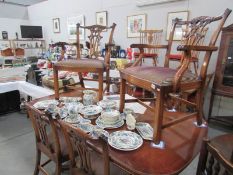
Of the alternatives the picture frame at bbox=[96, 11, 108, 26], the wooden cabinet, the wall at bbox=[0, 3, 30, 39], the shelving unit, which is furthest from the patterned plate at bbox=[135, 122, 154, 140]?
the wall at bbox=[0, 3, 30, 39]

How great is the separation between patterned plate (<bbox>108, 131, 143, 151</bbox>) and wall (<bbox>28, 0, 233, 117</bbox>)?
7.55 ft

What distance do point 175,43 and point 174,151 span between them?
2488 millimetres

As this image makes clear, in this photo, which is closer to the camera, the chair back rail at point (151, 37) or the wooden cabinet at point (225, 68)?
the wooden cabinet at point (225, 68)

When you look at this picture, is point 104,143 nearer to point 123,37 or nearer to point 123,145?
point 123,145

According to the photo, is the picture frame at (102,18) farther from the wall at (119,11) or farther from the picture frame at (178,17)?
the picture frame at (178,17)

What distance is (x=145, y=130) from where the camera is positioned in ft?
4.03

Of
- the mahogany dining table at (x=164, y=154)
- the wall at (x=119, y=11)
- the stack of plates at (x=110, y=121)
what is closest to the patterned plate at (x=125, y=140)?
the mahogany dining table at (x=164, y=154)

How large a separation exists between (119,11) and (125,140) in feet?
11.1

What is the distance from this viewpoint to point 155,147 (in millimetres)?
1074

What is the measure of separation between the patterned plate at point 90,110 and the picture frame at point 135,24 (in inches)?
97.4

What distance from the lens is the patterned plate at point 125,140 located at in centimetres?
103

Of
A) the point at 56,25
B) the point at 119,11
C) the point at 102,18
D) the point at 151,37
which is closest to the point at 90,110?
the point at 151,37

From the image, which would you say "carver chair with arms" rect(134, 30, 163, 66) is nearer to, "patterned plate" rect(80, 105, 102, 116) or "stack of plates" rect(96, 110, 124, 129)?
"patterned plate" rect(80, 105, 102, 116)

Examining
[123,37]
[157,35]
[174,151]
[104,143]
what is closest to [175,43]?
[157,35]
